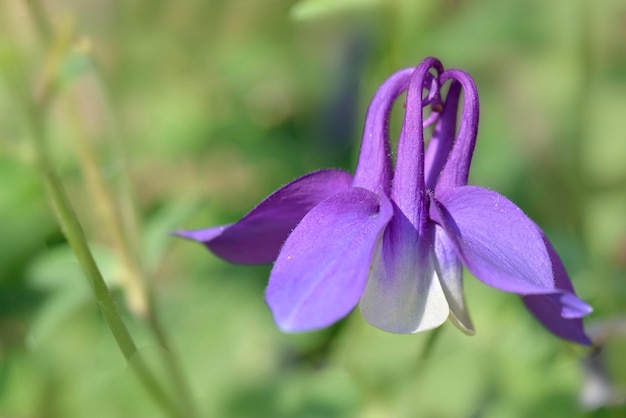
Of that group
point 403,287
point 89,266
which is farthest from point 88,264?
point 403,287

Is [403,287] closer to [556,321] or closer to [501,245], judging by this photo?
[501,245]

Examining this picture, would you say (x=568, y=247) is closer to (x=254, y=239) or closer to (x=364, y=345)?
(x=364, y=345)

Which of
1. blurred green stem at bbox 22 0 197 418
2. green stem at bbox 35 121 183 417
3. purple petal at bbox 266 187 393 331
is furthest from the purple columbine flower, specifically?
blurred green stem at bbox 22 0 197 418

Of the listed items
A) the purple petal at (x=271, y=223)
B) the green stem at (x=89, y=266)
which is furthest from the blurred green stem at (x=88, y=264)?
the purple petal at (x=271, y=223)

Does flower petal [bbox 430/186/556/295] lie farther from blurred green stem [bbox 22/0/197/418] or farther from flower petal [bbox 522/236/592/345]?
blurred green stem [bbox 22/0/197/418]

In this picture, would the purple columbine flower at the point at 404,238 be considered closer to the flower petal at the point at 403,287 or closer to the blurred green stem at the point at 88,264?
the flower petal at the point at 403,287

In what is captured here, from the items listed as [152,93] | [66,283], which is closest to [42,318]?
[66,283]
